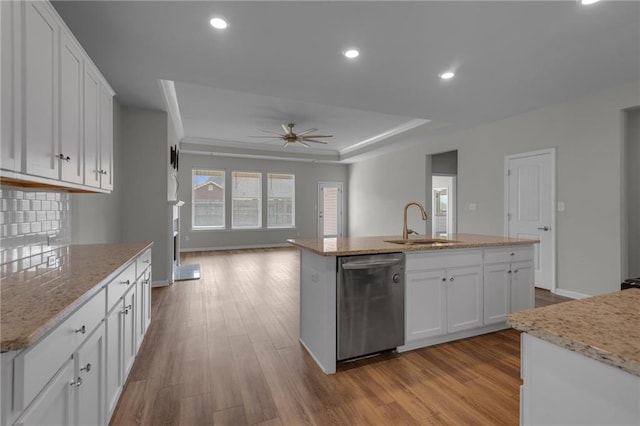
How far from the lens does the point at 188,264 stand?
6062 mm

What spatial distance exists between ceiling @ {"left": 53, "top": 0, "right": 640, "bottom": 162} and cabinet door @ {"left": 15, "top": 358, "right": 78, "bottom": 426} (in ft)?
7.63

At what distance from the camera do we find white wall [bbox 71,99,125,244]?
2.71 m

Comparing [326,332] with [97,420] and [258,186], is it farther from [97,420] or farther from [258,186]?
[258,186]

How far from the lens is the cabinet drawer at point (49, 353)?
0.76 m

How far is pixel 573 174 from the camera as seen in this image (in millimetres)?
3963

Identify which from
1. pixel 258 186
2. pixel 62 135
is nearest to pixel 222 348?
pixel 62 135

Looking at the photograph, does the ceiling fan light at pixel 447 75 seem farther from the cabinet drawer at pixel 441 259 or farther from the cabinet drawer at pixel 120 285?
the cabinet drawer at pixel 120 285

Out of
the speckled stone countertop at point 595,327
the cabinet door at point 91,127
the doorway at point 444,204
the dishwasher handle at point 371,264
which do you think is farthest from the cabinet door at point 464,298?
the doorway at point 444,204

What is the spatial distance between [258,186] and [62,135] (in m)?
6.98

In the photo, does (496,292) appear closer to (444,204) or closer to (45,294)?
(45,294)

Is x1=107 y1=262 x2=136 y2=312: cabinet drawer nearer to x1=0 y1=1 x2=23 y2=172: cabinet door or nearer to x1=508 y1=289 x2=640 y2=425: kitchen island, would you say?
x1=0 y1=1 x2=23 y2=172: cabinet door

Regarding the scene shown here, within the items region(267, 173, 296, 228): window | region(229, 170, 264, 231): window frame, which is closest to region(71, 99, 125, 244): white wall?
region(229, 170, 264, 231): window frame

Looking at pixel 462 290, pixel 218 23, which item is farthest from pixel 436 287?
pixel 218 23

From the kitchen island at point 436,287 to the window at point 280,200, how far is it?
→ 251 inches
